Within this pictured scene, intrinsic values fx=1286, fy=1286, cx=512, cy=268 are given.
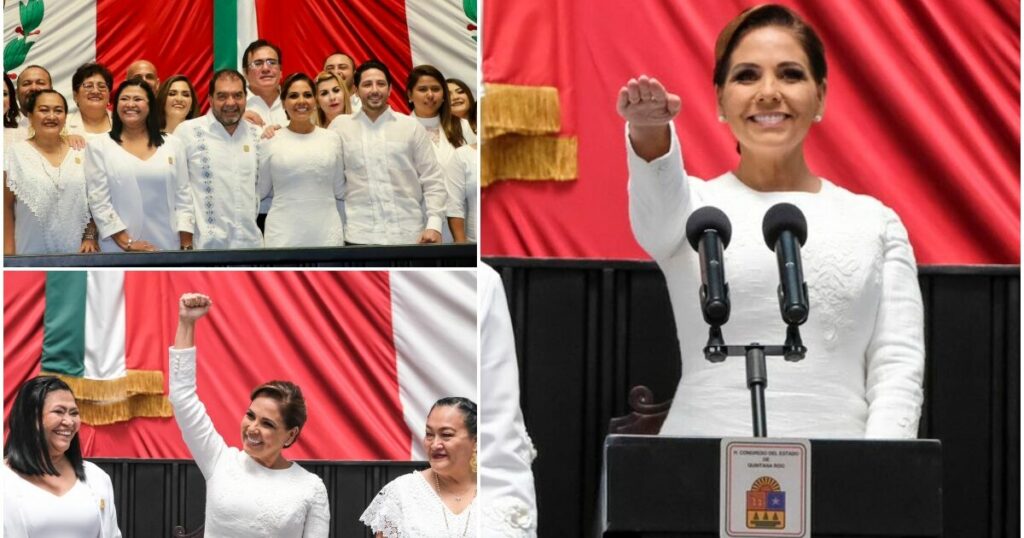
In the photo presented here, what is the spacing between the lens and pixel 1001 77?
2.95m

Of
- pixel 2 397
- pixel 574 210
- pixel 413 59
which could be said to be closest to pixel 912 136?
pixel 574 210

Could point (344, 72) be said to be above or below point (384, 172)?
above

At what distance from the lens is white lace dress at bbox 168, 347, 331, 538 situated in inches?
118

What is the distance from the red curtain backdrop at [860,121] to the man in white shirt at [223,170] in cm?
60

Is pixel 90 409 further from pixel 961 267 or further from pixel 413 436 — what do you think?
pixel 961 267

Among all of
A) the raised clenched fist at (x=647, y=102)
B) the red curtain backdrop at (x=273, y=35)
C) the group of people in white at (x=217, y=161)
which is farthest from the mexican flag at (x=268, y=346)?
the raised clenched fist at (x=647, y=102)

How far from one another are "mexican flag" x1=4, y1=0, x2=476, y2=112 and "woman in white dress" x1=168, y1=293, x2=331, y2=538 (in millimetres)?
607

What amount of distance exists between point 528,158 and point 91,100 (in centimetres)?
110

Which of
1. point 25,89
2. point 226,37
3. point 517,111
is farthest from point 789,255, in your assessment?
point 25,89

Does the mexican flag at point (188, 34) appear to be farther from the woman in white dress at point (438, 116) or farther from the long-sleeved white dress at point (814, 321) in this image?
the long-sleeved white dress at point (814, 321)

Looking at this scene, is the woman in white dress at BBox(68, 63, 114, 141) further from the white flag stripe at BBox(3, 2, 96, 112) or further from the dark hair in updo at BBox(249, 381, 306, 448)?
the dark hair in updo at BBox(249, 381, 306, 448)

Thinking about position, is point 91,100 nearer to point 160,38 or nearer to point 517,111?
point 160,38

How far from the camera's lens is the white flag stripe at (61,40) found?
3158 mm

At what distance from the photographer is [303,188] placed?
10.3ft
